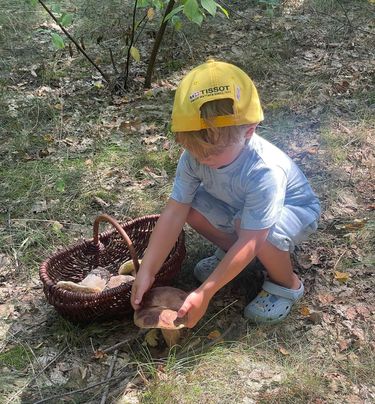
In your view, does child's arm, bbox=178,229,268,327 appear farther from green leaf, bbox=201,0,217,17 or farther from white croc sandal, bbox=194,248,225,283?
green leaf, bbox=201,0,217,17

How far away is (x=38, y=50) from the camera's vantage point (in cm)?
465

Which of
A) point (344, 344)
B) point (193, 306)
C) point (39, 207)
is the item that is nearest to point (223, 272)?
point (193, 306)

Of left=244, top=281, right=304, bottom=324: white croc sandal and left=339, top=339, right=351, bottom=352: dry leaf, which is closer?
left=339, top=339, right=351, bottom=352: dry leaf

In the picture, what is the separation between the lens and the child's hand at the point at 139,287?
202 centimetres

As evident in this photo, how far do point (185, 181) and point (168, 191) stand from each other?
0.85m

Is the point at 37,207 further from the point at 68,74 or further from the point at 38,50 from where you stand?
the point at 38,50

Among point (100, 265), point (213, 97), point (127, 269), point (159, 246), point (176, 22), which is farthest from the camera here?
point (176, 22)

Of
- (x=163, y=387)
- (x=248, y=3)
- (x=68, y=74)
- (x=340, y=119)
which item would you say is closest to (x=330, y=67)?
(x=340, y=119)

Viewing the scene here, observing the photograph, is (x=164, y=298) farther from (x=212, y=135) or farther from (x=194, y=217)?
(x=212, y=135)

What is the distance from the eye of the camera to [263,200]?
194 cm

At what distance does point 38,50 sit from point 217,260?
121 inches

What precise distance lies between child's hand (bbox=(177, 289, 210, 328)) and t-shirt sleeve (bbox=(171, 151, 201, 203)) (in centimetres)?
48

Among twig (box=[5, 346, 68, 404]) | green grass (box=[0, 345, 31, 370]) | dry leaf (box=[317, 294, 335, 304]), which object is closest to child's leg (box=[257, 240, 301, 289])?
dry leaf (box=[317, 294, 335, 304])

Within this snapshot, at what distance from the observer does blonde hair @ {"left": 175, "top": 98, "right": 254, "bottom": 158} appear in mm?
1713
